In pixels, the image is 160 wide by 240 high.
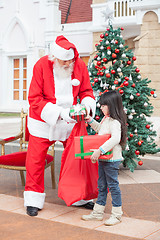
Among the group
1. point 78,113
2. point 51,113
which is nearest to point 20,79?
point 51,113

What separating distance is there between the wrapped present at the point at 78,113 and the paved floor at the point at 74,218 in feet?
3.10

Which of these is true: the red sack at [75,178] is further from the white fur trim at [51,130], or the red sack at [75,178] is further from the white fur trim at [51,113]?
the white fur trim at [51,113]

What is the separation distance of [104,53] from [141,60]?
890 centimetres

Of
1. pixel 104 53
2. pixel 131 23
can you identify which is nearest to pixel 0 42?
pixel 131 23

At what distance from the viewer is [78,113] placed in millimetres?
3676

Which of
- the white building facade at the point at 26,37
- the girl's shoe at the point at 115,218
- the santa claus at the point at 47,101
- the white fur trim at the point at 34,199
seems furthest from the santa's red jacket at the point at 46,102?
the white building facade at the point at 26,37

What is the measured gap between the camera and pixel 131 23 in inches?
615

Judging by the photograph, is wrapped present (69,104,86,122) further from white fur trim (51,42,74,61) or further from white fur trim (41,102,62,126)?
white fur trim (51,42,74,61)

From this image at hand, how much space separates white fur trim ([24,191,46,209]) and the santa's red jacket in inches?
22.4

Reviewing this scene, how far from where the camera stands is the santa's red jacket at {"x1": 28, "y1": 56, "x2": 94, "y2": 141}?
3827mm

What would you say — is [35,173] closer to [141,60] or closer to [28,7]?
[141,60]

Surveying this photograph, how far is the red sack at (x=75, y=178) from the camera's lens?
3.78 meters

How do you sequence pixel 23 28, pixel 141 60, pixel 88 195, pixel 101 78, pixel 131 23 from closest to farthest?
pixel 88 195, pixel 101 78, pixel 141 60, pixel 131 23, pixel 23 28

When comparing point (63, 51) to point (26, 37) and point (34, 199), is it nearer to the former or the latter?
point (34, 199)
